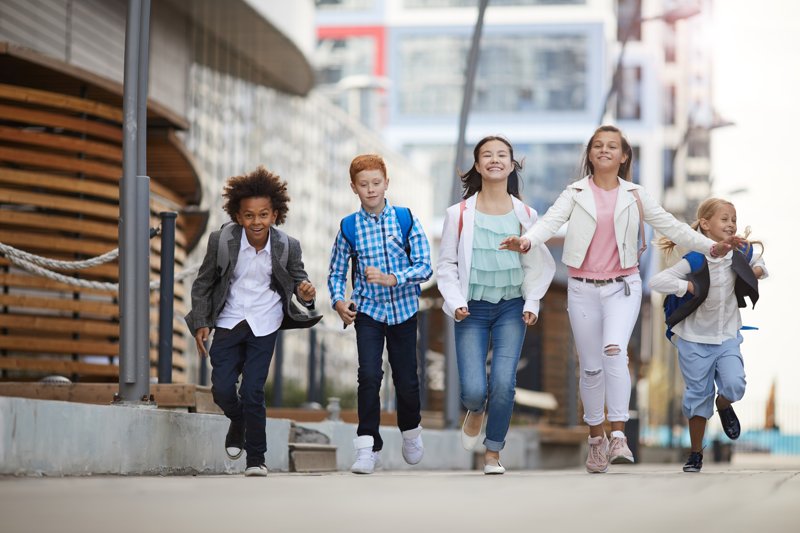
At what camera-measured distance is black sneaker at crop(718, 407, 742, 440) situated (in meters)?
10.5

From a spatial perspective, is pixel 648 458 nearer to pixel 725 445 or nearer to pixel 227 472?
pixel 725 445

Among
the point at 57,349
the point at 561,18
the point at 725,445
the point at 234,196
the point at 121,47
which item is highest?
the point at 561,18

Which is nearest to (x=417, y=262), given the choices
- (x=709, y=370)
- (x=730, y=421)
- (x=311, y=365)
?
(x=709, y=370)

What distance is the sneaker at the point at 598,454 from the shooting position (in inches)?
391

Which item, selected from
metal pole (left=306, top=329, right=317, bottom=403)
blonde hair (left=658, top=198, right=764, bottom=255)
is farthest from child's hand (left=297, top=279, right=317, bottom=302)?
metal pole (left=306, top=329, right=317, bottom=403)

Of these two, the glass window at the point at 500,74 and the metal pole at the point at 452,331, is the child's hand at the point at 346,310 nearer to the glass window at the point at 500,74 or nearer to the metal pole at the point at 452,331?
the metal pole at the point at 452,331

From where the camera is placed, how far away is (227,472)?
34.8ft

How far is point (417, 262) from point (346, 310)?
516 millimetres

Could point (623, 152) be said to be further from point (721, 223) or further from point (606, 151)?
point (721, 223)

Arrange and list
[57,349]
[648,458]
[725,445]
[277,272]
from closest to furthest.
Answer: [277,272], [57,349], [648,458], [725,445]

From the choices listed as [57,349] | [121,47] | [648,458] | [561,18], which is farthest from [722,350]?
[561,18]

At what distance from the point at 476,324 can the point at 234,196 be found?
155 cm

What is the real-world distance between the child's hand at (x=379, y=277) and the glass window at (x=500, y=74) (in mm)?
66628

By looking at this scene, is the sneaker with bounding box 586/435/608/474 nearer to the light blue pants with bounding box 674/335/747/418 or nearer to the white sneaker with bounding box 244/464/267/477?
the light blue pants with bounding box 674/335/747/418
